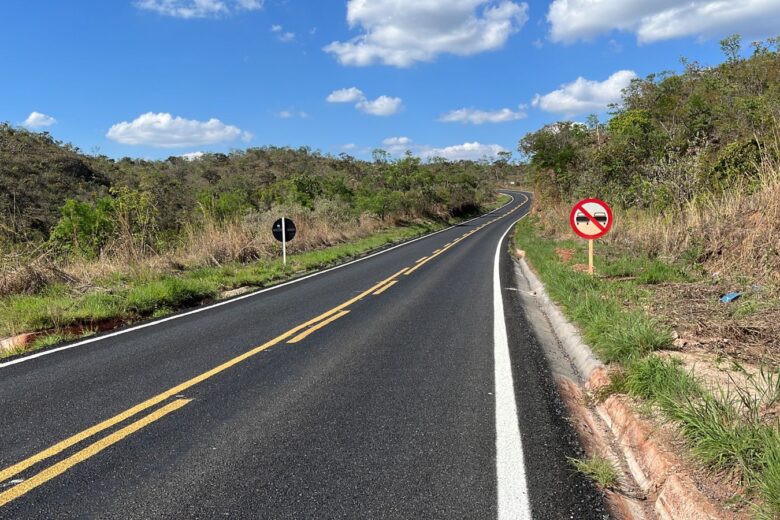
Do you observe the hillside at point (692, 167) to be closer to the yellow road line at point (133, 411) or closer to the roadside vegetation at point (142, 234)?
the yellow road line at point (133, 411)

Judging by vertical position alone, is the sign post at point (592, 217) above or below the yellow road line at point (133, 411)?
above

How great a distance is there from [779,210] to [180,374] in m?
8.76

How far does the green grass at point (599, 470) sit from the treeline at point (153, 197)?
37.2ft

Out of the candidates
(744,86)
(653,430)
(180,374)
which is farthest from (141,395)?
(744,86)

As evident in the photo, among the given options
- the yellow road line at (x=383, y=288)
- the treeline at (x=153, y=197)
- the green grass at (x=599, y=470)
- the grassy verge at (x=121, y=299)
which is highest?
the treeline at (x=153, y=197)

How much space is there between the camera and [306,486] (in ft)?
10.6

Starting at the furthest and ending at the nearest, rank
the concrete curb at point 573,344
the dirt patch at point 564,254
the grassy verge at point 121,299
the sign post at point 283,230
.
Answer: the sign post at point 283,230
the dirt patch at point 564,254
the grassy verge at point 121,299
the concrete curb at point 573,344

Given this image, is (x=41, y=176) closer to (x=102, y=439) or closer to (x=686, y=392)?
(x=102, y=439)

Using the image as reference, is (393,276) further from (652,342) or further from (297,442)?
(297,442)

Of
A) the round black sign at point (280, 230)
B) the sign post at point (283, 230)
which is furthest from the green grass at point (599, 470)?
the round black sign at point (280, 230)

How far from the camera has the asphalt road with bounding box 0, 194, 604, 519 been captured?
10.1 ft

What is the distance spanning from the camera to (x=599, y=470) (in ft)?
10.9

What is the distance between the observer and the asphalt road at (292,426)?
3072 millimetres

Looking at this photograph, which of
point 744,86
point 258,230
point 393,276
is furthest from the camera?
point 744,86
